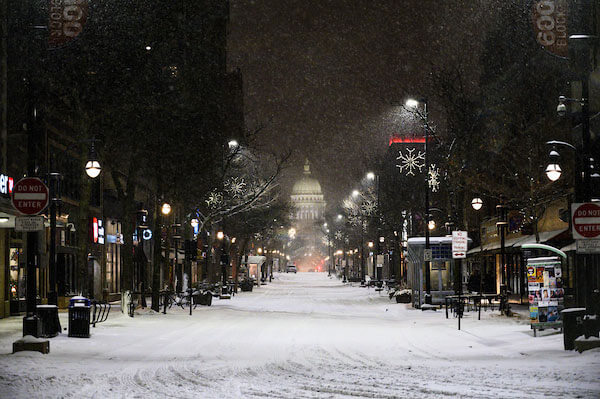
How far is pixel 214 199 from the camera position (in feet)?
172

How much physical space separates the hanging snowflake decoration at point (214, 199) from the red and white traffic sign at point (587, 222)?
33.5 meters

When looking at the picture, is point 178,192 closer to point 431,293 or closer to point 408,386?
point 431,293

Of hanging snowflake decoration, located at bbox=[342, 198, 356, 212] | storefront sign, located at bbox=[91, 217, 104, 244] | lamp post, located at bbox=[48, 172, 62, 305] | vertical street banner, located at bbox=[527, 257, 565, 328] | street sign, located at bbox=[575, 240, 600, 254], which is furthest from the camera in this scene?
hanging snowflake decoration, located at bbox=[342, 198, 356, 212]

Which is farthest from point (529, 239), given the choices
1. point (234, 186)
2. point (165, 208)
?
point (234, 186)

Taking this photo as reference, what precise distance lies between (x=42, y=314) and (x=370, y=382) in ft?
35.8

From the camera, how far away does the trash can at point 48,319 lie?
70.5 feet

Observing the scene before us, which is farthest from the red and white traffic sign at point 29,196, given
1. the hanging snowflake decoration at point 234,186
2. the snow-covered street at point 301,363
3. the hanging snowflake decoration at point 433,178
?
the hanging snowflake decoration at point 234,186

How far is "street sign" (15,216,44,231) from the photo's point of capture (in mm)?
18531

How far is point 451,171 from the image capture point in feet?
128

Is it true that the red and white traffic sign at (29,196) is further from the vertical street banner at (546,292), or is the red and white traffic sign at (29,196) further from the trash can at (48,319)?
the vertical street banner at (546,292)

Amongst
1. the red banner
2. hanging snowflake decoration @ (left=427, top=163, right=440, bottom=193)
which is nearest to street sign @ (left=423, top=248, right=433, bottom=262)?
hanging snowflake decoration @ (left=427, top=163, right=440, bottom=193)

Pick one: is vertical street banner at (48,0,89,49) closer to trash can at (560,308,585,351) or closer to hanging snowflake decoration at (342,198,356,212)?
trash can at (560,308,585,351)

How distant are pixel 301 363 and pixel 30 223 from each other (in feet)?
21.8

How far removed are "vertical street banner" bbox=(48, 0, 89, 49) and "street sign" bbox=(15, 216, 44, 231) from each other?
31.8ft
